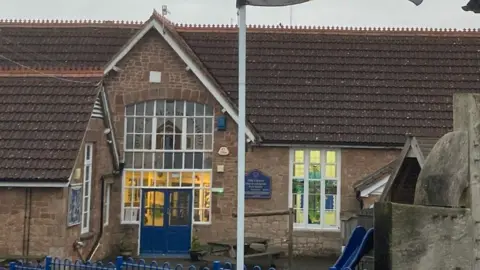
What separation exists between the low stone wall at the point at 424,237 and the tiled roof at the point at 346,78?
13302 mm

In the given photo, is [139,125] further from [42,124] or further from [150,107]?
[42,124]

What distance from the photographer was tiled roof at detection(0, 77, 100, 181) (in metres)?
15.5

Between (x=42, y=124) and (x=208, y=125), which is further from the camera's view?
(x=208, y=125)

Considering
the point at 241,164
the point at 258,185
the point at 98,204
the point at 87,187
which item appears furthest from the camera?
the point at 258,185

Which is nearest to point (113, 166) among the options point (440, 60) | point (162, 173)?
point (162, 173)

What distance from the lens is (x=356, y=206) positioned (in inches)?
790

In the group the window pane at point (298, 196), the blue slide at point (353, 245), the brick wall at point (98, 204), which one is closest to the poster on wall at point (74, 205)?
the brick wall at point (98, 204)

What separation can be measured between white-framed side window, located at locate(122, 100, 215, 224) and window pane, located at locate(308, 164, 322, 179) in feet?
9.90

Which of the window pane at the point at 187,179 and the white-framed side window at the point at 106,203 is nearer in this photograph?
the white-framed side window at the point at 106,203

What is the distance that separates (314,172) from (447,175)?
1366 cm

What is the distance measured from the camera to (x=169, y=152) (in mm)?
20375

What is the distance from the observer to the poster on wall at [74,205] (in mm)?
16109

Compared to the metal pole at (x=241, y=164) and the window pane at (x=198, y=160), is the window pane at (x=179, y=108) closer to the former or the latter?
the window pane at (x=198, y=160)

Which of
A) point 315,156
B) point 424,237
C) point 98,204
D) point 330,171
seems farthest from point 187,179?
point 424,237
